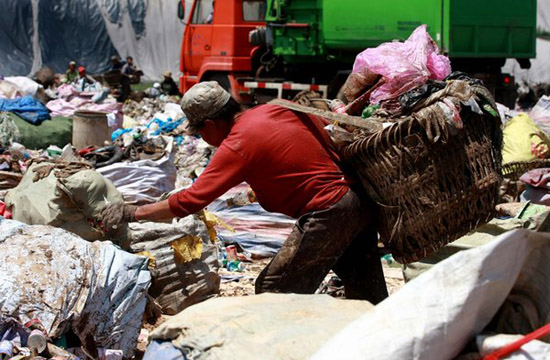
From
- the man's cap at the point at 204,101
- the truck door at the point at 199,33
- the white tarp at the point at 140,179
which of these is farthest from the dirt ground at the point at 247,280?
the truck door at the point at 199,33

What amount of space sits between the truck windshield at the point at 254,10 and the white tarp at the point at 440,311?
12.4 metres

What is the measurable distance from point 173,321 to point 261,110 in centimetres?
144

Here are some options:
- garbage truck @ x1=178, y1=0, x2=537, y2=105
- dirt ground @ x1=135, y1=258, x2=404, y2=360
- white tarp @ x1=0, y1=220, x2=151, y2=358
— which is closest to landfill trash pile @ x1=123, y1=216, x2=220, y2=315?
→ dirt ground @ x1=135, y1=258, x2=404, y2=360

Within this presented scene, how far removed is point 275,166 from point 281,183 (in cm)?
9

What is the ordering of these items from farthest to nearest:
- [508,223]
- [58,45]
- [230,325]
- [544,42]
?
[58,45] < [544,42] < [508,223] < [230,325]

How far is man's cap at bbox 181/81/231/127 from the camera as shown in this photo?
3586mm

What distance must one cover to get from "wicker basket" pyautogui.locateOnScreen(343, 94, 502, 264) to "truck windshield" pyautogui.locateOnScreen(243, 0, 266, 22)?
10847 millimetres

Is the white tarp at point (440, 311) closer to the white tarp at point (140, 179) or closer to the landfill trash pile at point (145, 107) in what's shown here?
the white tarp at point (140, 179)

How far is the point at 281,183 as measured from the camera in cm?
354

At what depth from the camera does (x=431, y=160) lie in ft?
10.9

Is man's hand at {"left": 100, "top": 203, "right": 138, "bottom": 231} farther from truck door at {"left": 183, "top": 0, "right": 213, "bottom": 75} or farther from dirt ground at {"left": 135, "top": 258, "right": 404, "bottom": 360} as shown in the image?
truck door at {"left": 183, "top": 0, "right": 213, "bottom": 75}

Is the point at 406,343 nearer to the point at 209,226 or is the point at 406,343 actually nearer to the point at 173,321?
the point at 173,321

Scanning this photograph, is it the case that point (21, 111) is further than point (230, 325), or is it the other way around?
point (21, 111)

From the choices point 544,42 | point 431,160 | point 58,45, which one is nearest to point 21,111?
point 431,160
